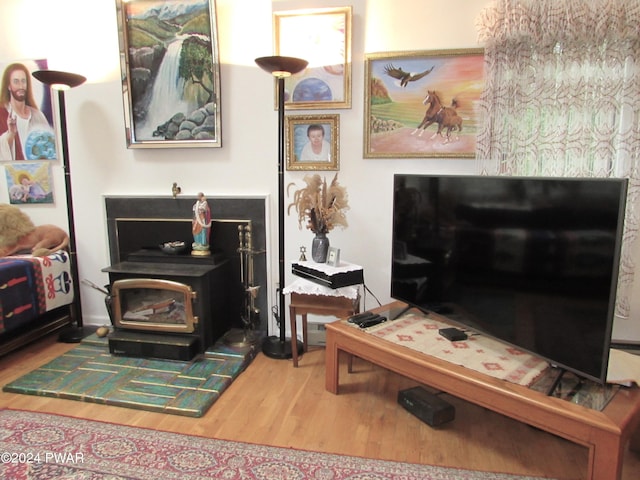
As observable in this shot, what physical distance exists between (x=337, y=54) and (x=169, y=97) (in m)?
1.16

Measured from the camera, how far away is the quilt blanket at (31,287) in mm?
2625

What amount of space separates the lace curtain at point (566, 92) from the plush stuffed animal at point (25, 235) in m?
2.99

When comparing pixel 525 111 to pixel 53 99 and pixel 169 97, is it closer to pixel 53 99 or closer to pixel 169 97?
pixel 169 97

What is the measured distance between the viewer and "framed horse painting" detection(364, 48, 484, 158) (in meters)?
2.53

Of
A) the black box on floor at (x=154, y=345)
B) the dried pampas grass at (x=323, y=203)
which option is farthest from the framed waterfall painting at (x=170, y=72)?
the black box on floor at (x=154, y=345)

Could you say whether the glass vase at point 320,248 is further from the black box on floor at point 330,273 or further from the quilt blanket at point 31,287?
the quilt blanket at point 31,287

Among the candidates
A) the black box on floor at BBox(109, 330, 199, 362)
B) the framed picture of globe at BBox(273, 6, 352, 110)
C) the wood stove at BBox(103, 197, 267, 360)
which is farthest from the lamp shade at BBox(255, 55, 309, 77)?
the black box on floor at BBox(109, 330, 199, 362)

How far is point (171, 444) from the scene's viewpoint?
189cm

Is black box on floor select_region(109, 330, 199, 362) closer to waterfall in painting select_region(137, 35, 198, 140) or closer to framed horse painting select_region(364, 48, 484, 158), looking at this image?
waterfall in painting select_region(137, 35, 198, 140)

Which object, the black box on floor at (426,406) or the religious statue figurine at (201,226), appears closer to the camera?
the black box on floor at (426,406)

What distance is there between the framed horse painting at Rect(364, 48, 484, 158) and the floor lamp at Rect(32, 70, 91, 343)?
1840 mm

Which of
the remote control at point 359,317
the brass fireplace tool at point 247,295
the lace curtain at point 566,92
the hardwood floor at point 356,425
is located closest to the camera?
the hardwood floor at point 356,425

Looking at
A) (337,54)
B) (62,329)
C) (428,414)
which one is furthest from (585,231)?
(62,329)

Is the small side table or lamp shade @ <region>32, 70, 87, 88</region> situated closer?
the small side table
